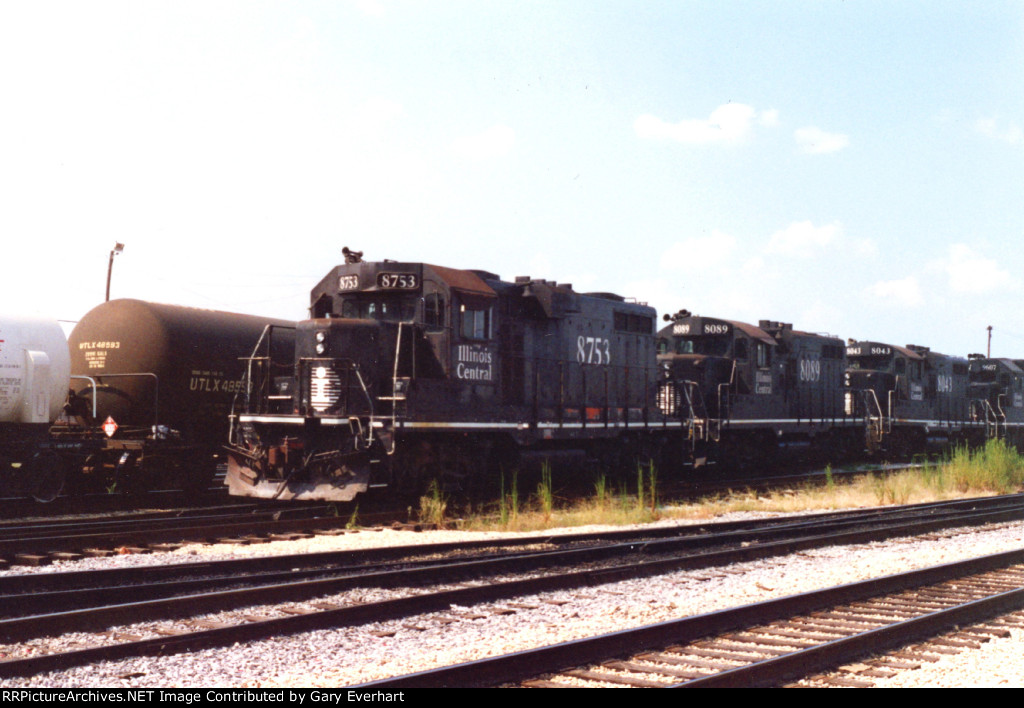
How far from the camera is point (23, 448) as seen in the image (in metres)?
14.1

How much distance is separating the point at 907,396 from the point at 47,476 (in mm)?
24922

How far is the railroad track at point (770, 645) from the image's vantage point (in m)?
5.27

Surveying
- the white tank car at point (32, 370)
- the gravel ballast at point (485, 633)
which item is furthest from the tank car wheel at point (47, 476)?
the gravel ballast at point (485, 633)

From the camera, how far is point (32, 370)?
1443cm

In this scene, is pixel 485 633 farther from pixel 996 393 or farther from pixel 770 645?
pixel 996 393

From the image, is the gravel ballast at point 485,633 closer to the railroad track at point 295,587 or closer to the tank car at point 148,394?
the railroad track at point 295,587

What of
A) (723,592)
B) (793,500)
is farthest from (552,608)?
(793,500)

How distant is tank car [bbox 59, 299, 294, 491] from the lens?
1562 centimetres

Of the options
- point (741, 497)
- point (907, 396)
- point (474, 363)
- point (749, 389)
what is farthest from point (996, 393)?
point (474, 363)

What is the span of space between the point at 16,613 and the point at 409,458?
740 cm

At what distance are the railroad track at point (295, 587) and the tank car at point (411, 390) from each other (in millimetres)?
3294

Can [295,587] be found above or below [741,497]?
above
